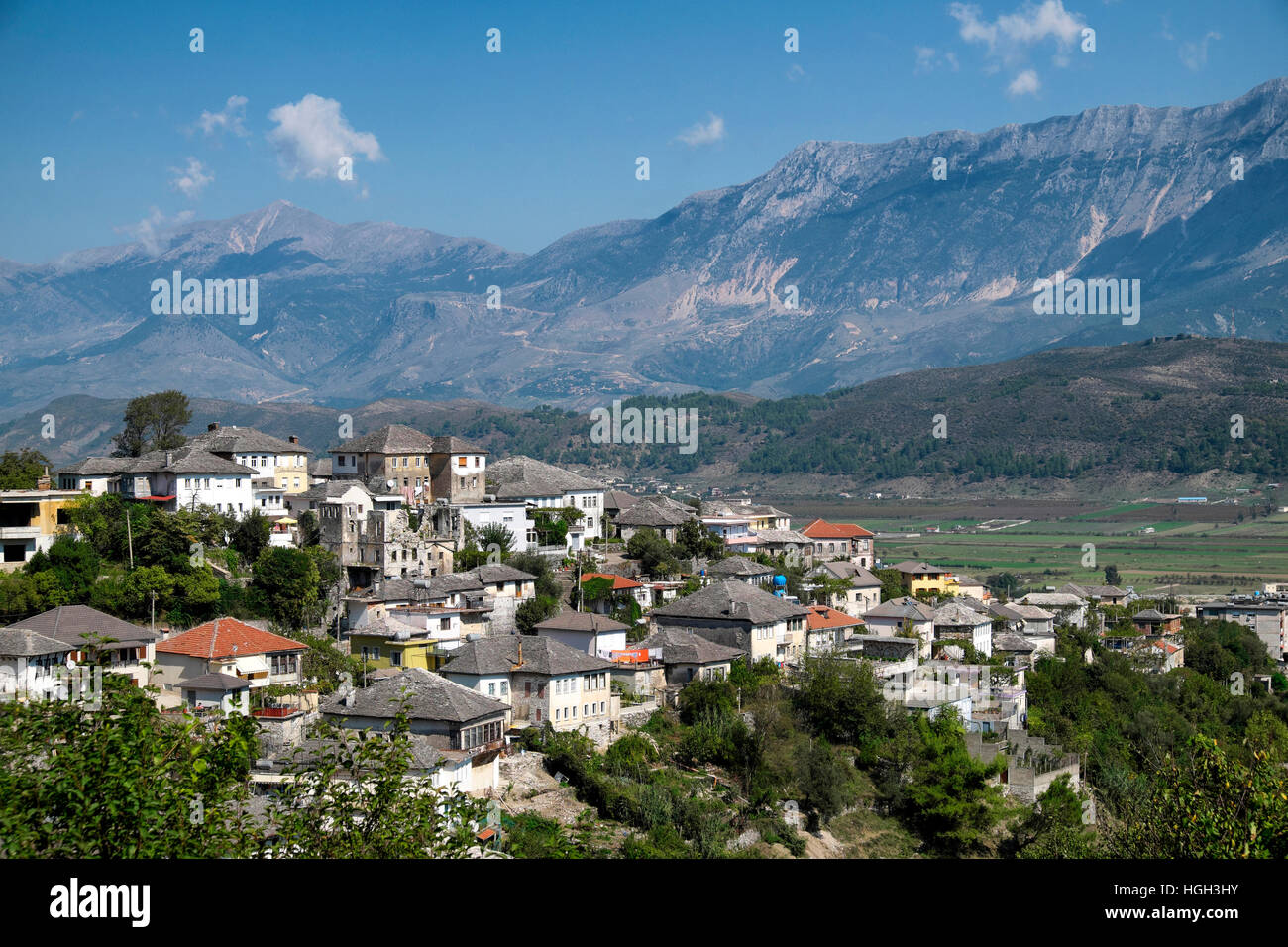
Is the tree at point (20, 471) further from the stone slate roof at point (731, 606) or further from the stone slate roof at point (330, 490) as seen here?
the stone slate roof at point (731, 606)

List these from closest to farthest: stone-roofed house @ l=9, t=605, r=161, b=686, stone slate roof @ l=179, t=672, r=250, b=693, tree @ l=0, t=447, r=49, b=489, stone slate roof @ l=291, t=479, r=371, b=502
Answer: stone slate roof @ l=179, t=672, r=250, b=693 < stone-roofed house @ l=9, t=605, r=161, b=686 < tree @ l=0, t=447, r=49, b=489 < stone slate roof @ l=291, t=479, r=371, b=502

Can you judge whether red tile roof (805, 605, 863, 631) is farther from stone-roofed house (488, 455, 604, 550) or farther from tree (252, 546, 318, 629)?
tree (252, 546, 318, 629)

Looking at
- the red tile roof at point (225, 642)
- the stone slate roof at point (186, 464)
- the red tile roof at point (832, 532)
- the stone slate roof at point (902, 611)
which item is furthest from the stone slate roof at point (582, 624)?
the red tile roof at point (832, 532)

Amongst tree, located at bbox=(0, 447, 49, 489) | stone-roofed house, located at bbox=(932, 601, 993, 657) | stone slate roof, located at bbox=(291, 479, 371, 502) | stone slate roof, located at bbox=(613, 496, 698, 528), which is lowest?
stone-roofed house, located at bbox=(932, 601, 993, 657)

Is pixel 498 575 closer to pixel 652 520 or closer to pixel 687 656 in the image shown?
pixel 687 656

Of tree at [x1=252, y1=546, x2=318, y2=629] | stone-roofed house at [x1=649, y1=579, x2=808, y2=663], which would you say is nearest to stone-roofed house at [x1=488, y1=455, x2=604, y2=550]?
stone-roofed house at [x1=649, y1=579, x2=808, y2=663]

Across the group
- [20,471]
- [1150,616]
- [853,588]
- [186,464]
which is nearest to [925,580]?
[853,588]
